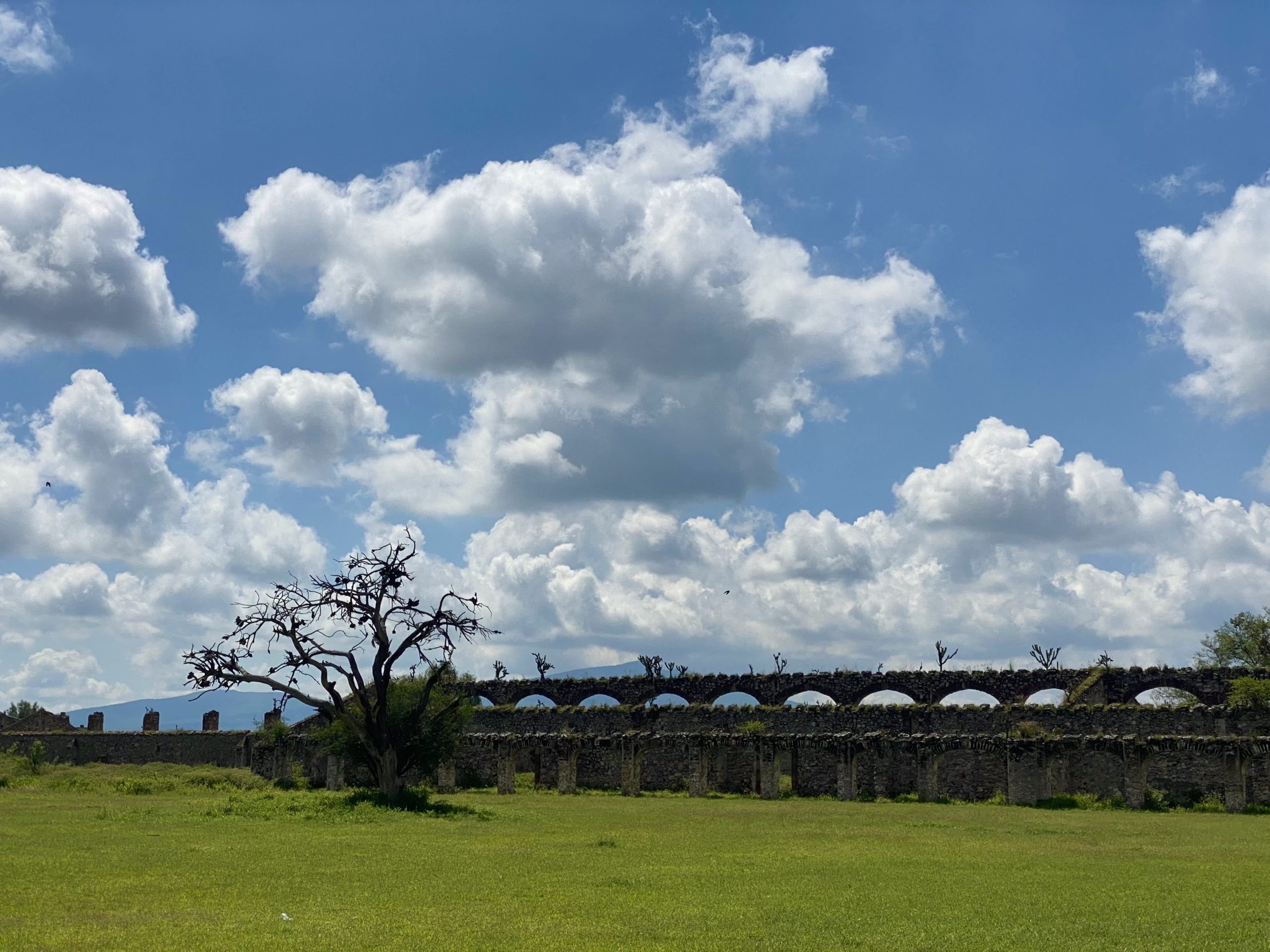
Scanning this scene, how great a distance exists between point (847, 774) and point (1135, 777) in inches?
424

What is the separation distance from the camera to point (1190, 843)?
27.2 meters

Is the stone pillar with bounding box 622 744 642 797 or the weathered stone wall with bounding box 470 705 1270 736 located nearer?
the weathered stone wall with bounding box 470 705 1270 736

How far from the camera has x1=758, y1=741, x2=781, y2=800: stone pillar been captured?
45719 mm

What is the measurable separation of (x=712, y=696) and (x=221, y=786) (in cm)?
2702

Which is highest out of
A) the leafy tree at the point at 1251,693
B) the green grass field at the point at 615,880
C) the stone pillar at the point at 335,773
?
the leafy tree at the point at 1251,693

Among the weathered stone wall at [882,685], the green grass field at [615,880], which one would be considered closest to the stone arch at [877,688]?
the weathered stone wall at [882,685]

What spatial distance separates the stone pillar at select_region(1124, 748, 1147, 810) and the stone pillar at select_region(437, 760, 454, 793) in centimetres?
2905

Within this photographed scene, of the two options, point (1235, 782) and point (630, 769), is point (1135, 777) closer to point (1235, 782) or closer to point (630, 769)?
point (1235, 782)

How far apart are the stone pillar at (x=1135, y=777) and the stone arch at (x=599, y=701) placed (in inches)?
1131

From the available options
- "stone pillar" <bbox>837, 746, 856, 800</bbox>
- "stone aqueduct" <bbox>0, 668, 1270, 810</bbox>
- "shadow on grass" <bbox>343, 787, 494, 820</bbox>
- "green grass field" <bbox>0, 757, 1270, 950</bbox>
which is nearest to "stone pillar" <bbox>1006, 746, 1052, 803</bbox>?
"stone aqueduct" <bbox>0, 668, 1270, 810</bbox>

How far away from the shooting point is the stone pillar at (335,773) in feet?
173

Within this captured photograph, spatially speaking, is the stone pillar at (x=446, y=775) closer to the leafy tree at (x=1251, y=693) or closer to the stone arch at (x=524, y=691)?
the stone arch at (x=524, y=691)

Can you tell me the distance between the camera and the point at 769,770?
46.0 m

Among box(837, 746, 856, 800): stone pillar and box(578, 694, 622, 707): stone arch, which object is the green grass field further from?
box(578, 694, 622, 707): stone arch
